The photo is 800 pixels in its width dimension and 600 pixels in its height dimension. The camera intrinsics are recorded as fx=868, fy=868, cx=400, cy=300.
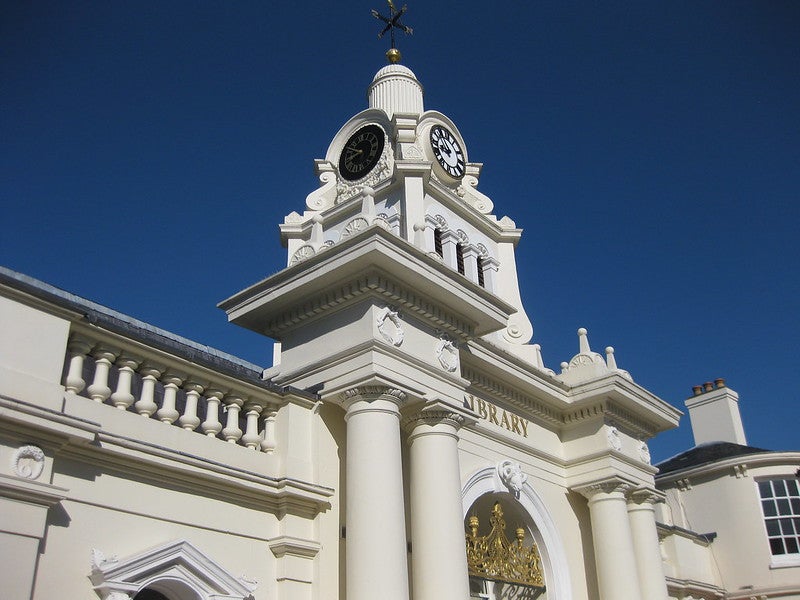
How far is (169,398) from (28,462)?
2.04m

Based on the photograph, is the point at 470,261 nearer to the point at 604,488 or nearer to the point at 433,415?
the point at 604,488

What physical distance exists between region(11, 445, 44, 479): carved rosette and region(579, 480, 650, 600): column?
1088 centimetres

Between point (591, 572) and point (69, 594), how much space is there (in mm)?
10759

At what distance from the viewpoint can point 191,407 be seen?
981 centimetres

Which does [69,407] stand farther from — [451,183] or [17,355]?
[451,183]

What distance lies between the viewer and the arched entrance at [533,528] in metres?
14.5

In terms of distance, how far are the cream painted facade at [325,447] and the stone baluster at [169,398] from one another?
0.02 m

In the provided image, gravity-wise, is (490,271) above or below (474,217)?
below

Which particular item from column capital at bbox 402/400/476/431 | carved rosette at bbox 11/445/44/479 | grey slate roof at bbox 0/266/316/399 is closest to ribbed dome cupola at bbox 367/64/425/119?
grey slate roof at bbox 0/266/316/399

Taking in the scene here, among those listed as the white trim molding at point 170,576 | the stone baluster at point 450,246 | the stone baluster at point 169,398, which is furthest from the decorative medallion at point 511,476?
the stone baluster at point 169,398

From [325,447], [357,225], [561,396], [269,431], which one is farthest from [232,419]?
[561,396]

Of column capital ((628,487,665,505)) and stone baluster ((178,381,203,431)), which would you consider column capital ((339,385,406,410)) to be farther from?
column capital ((628,487,665,505))

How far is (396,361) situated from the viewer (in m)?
11.5

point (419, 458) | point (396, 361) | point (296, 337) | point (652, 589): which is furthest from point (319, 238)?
point (652, 589)
